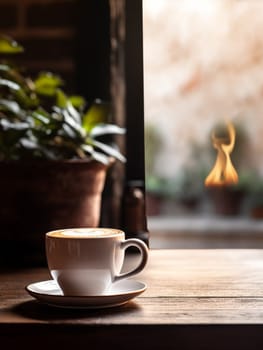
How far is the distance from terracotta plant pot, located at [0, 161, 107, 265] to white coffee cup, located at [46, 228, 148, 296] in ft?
1.27

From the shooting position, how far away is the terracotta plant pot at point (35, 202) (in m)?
1.28

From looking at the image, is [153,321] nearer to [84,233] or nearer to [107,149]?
[84,233]

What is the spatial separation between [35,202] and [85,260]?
44cm

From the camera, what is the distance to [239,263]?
4.24 ft

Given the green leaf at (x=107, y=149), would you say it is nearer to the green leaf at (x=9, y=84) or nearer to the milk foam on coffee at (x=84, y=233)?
the green leaf at (x=9, y=84)

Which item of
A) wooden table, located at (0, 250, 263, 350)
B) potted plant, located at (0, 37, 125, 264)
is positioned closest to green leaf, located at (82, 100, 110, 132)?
potted plant, located at (0, 37, 125, 264)

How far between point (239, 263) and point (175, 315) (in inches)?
18.9

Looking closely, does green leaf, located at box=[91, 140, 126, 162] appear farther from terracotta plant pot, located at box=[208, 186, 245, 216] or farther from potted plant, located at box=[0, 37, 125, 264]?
terracotta plant pot, located at box=[208, 186, 245, 216]

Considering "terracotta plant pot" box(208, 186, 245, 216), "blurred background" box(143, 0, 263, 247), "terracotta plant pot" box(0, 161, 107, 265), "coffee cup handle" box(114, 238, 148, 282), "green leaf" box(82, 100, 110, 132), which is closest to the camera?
"coffee cup handle" box(114, 238, 148, 282)

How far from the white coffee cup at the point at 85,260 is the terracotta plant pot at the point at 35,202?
0.39m

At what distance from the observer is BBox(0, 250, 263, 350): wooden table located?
0.79 m

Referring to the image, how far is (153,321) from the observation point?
0.81 metres

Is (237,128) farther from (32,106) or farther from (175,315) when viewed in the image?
(175,315)
